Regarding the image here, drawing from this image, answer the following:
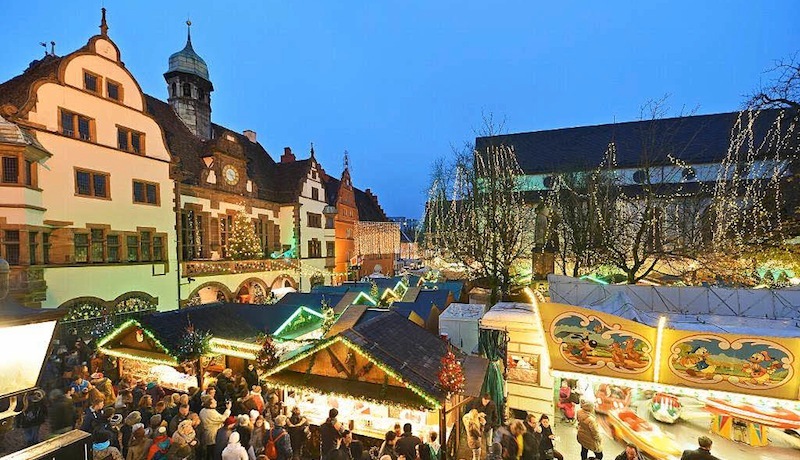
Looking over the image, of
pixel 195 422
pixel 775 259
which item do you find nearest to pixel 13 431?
pixel 195 422

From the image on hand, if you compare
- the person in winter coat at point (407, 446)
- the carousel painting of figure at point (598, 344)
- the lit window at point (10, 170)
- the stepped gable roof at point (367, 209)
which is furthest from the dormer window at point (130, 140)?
the stepped gable roof at point (367, 209)

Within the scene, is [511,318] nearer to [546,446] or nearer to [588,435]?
[546,446]

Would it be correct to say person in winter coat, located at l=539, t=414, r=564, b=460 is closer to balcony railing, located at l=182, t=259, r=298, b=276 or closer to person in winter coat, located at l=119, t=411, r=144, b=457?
person in winter coat, located at l=119, t=411, r=144, b=457

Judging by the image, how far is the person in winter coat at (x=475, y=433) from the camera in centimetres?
771

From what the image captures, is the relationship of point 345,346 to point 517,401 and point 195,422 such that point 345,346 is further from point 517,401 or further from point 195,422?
point 517,401

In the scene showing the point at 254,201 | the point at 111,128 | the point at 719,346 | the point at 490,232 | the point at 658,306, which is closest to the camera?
the point at 719,346

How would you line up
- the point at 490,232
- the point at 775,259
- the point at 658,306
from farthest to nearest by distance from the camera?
the point at 490,232 < the point at 775,259 < the point at 658,306

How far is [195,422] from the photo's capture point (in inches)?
305

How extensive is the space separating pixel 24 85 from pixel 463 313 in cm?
2187

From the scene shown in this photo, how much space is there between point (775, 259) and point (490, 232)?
12008 millimetres

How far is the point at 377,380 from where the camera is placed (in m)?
8.28

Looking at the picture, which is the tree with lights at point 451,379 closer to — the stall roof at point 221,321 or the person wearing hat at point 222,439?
the person wearing hat at point 222,439

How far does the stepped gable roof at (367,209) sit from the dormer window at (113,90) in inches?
1120

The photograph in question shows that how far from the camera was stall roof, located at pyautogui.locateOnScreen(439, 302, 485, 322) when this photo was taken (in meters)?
13.3
